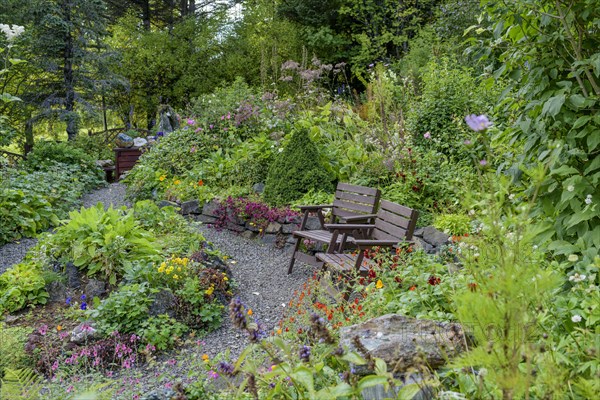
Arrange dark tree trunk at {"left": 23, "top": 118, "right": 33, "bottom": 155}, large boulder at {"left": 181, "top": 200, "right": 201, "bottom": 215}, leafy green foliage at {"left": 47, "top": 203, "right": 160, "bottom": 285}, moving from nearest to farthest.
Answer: leafy green foliage at {"left": 47, "top": 203, "right": 160, "bottom": 285}, large boulder at {"left": 181, "top": 200, "right": 201, "bottom": 215}, dark tree trunk at {"left": 23, "top": 118, "right": 33, "bottom": 155}

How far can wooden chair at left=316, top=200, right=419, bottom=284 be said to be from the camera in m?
4.31

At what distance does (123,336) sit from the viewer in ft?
12.3

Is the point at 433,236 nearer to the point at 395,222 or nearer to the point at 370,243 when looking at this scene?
the point at 395,222

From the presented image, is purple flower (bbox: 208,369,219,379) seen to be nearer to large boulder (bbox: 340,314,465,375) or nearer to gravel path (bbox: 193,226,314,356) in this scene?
large boulder (bbox: 340,314,465,375)

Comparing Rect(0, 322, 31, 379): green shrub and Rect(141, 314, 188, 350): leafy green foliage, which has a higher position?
Rect(141, 314, 188, 350): leafy green foliage

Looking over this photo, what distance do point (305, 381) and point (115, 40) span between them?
19691mm

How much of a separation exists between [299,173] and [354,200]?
1.39 metres

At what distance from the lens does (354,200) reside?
5.72 metres

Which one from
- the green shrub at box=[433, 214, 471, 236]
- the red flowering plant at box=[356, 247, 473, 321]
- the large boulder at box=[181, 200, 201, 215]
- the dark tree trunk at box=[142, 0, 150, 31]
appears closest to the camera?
the red flowering plant at box=[356, 247, 473, 321]

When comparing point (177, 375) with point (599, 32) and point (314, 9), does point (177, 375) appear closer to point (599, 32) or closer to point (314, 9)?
point (599, 32)

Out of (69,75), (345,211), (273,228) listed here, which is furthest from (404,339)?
(69,75)

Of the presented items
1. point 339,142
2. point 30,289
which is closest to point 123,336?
point 30,289

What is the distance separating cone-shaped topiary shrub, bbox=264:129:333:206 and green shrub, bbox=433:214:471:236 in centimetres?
184

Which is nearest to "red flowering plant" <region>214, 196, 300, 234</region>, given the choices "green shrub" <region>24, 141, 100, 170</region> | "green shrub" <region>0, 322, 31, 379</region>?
"green shrub" <region>0, 322, 31, 379</region>
